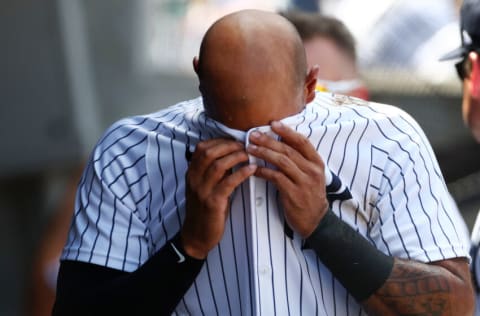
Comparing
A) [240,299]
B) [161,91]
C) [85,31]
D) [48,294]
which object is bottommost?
[48,294]

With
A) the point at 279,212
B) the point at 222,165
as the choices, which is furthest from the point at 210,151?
the point at 279,212

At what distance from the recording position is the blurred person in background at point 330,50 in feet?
13.9

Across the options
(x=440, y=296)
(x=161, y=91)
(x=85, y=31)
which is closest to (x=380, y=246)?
(x=440, y=296)

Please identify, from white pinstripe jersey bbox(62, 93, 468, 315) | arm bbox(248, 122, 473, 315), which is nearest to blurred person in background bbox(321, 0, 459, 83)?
white pinstripe jersey bbox(62, 93, 468, 315)

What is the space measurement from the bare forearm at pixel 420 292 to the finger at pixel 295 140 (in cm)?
36

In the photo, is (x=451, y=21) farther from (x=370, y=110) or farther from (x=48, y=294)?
(x=370, y=110)

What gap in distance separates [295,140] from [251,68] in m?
0.20

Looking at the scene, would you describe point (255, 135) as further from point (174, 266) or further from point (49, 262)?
Answer: point (49, 262)

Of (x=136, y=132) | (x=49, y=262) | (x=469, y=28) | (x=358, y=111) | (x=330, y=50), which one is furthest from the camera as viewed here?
(x=49, y=262)

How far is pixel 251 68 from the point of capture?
8.85ft

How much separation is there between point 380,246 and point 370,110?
1.18 feet

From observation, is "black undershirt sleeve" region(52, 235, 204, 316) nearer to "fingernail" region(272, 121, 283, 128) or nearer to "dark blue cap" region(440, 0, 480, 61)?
"fingernail" region(272, 121, 283, 128)

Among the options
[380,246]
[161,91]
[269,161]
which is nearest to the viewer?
[269,161]

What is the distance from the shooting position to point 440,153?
332 inches
